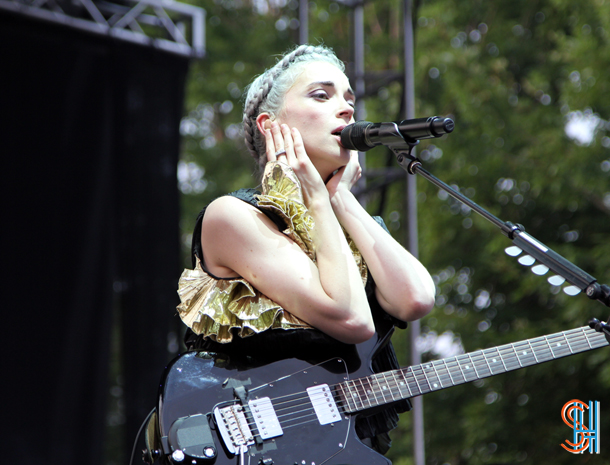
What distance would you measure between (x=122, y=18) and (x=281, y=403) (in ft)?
12.5

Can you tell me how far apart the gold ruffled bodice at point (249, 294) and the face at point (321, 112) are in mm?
154

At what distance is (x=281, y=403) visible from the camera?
1778 mm

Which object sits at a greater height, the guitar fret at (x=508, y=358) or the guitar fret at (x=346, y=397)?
the guitar fret at (x=508, y=358)

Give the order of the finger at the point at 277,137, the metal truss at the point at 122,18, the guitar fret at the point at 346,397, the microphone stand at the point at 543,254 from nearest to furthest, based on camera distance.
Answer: the microphone stand at the point at 543,254 → the guitar fret at the point at 346,397 → the finger at the point at 277,137 → the metal truss at the point at 122,18

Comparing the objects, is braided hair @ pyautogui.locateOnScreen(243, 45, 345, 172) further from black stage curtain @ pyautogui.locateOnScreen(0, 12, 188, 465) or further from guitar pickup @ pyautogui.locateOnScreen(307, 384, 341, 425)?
black stage curtain @ pyautogui.locateOnScreen(0, 12, 188, 465)

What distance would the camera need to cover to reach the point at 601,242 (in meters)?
6.48

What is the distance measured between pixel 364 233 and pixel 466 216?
654cm

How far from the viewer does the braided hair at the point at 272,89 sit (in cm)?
221

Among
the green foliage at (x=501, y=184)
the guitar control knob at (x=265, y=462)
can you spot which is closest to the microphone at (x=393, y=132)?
the guitar control knob at (x=265, y=462)

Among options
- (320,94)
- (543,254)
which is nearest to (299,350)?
(543,254)

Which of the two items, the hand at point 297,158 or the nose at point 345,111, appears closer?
the hand at point 297,158

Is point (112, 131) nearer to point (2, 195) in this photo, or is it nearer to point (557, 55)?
point (2, 195)

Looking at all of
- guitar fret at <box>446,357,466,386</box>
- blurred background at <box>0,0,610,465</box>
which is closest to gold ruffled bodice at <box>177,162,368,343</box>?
guitar fret at <box>446,357,466,386</box>

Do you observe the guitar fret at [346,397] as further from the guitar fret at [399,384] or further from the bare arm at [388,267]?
the bare arm at [388,267]
